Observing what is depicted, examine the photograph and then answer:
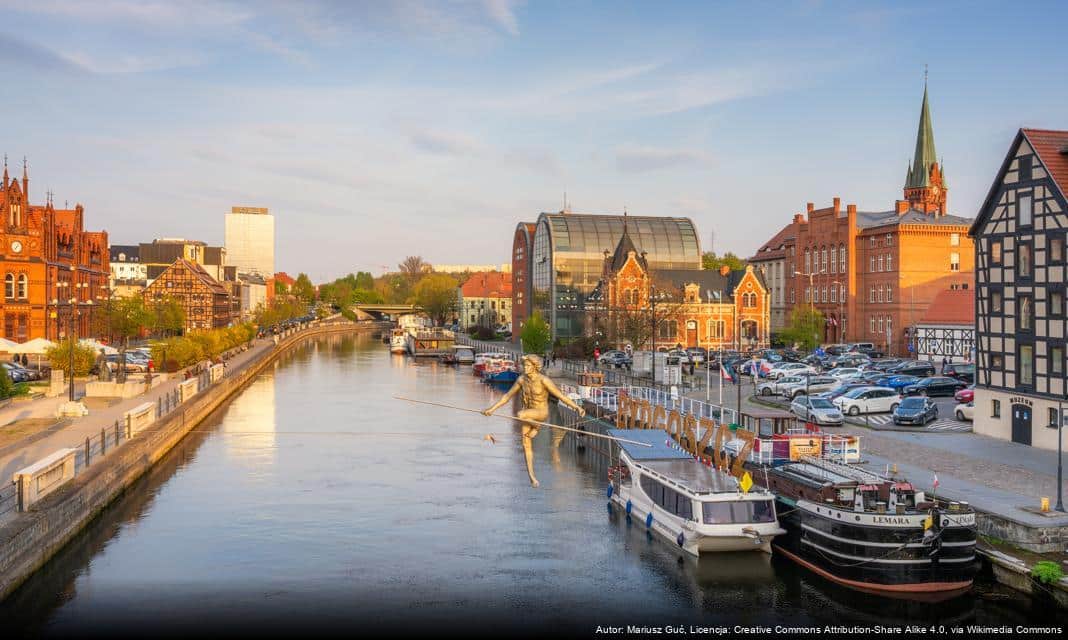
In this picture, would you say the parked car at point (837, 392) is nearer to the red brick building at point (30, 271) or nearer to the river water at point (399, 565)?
the river water at point (399, 565)

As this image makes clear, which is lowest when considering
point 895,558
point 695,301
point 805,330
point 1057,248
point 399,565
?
point 399,565

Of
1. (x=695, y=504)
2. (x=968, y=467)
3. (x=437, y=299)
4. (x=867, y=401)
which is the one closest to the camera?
(x=695, y=504)

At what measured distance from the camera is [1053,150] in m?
36.5

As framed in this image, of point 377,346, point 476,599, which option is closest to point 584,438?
point 476,599

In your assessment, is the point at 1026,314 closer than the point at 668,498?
No

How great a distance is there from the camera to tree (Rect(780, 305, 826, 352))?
8275cm

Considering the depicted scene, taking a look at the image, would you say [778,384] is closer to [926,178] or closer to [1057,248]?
[1057,248]

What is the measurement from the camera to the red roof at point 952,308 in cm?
7944

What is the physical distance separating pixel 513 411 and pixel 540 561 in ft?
112

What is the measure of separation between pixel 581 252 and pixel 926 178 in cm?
3788

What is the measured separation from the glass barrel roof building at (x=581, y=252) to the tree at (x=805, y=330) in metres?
18.7

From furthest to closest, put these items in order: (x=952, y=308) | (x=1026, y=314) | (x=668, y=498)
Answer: (x=952, y=308)
(x=1026, y=314)
(x=668, y=498)

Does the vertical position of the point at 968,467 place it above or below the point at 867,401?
below

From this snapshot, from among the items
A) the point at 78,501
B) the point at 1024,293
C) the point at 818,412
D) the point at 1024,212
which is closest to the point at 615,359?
the point at 818,412
